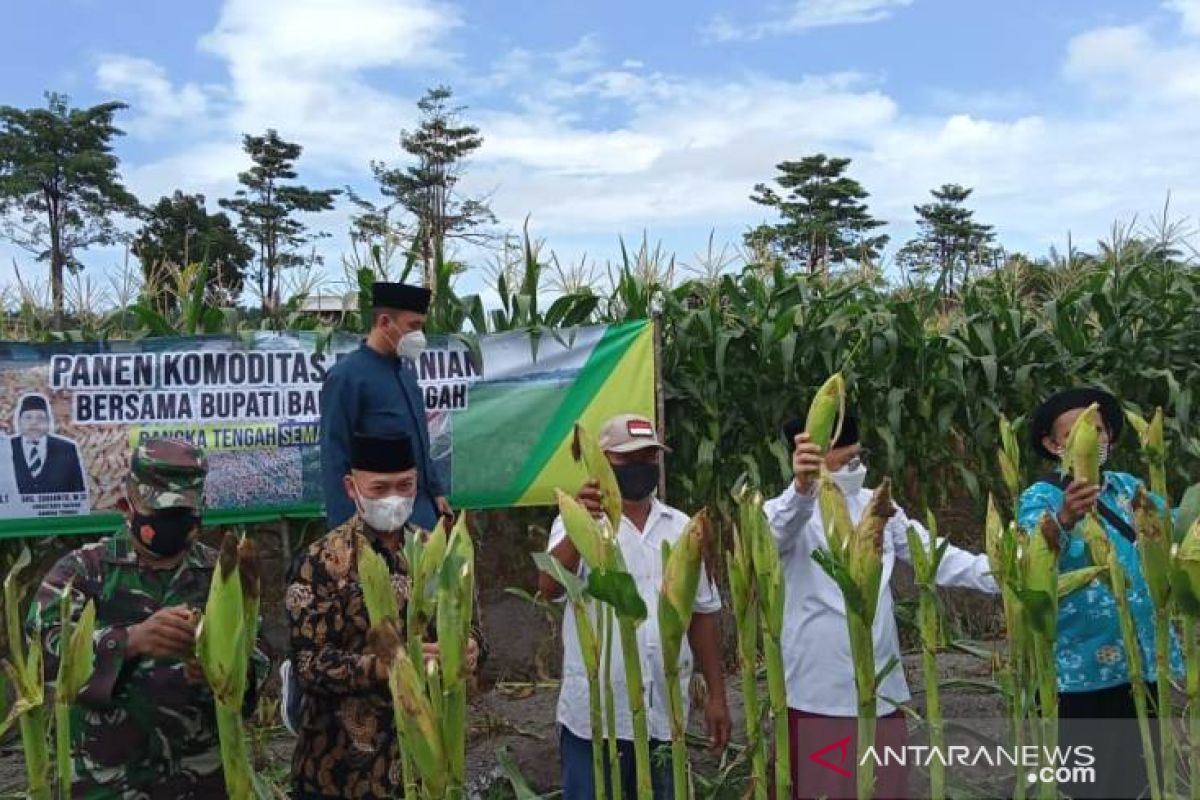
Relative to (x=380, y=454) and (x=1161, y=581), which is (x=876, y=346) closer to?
(x=380, y=454)

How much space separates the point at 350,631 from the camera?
80.4 inches

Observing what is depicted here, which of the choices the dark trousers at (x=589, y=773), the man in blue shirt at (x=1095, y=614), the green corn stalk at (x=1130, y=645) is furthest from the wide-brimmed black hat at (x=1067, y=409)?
the green corn stalk at (x=1130, y=645)

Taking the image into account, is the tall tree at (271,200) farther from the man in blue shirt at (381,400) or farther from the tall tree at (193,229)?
the man in blue shirt at (381,400)

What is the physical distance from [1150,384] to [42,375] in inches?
212

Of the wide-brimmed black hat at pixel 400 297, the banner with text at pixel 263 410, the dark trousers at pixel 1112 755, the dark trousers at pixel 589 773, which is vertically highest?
the wide-brimmed black hat at pixel 400 297

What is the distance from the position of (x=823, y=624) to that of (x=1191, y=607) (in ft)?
4.88

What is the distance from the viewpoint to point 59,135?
33781mm

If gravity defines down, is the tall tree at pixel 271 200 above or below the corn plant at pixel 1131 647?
above

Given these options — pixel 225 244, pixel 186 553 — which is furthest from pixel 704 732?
pixel 225 244

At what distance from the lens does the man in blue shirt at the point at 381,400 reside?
315 centimetres

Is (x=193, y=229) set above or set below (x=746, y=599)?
above

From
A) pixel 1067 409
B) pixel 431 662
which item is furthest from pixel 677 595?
pixel 1067 409

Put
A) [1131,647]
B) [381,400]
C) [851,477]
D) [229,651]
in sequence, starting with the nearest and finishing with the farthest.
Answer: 1. [229,651]
2. [1131,647]
3. [851,477]
4. [381,400]

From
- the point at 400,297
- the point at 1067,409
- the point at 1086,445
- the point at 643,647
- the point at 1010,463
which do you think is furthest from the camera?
the point at 400,297
